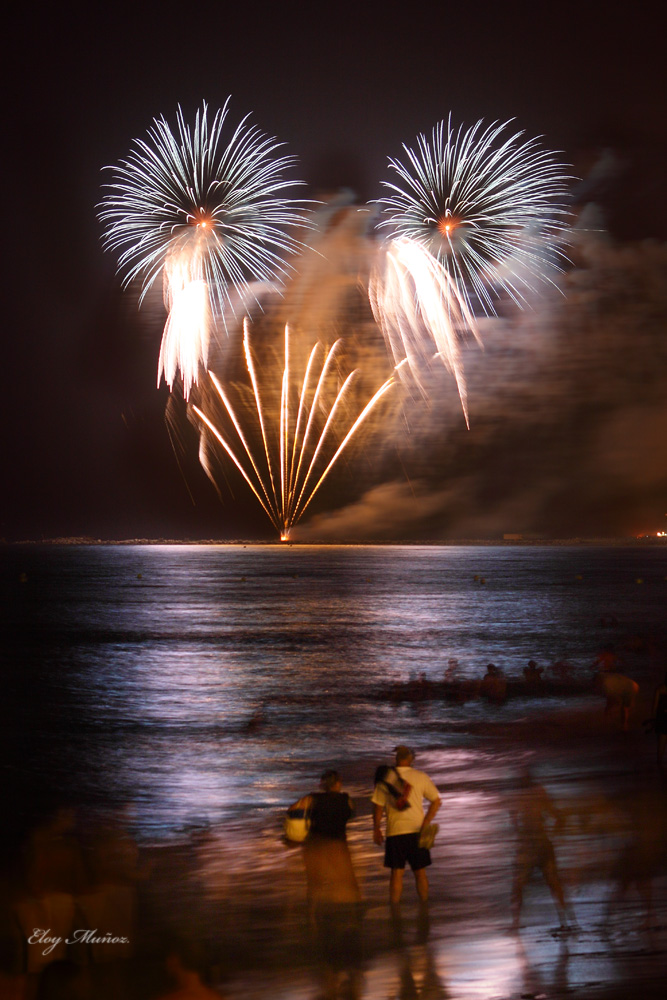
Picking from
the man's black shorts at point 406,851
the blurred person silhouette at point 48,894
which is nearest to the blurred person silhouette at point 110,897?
the blurred person silhouette at point 48,894

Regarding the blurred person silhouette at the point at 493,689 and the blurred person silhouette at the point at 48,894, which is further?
the blurred person silhouette at the point at 493,689

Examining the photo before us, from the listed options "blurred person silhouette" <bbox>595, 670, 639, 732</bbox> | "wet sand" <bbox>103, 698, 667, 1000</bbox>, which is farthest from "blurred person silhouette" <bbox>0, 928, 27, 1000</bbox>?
"blurred person silhouette" <bbox>595, 670, 639, 732</bbox>

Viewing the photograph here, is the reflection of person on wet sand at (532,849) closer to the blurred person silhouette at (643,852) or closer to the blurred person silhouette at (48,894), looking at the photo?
the blurred person silhouette at (643,852)

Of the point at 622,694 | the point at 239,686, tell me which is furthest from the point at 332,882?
the point at 239,686

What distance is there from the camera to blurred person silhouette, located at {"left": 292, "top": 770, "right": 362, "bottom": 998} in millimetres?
8352

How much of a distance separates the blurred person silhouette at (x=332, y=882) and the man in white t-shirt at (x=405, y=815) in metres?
0.42

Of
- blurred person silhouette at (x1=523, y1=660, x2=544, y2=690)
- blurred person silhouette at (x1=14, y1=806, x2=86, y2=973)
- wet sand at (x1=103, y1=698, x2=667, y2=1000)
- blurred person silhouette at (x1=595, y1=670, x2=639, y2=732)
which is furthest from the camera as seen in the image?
blurred person silhouette at (x1=523, y1=660, x2=544, y2=690)

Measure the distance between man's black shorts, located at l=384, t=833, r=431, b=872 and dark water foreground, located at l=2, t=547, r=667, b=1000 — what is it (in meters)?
0.57

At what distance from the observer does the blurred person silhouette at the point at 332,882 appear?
8.35 meters

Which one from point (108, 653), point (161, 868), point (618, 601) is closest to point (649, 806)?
point (161, 868)

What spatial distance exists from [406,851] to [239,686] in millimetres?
27249

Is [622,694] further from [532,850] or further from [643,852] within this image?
[532,850]

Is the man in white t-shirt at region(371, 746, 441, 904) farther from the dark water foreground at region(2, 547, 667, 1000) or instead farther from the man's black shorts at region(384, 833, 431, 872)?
the dark water foreground at region(2, 547, 667, 1000)

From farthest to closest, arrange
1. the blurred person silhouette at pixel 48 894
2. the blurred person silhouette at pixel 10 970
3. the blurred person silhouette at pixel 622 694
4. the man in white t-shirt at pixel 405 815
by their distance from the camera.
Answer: the blurred person silhouette at pixel 622 694 → the man in white t-shirt at pixel 405 815 → the blurred person silhouette at pixel 48 894 → the blurred person silhouette at pixel 10 970
